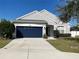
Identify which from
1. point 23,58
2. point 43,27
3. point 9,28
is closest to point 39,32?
point 43,27

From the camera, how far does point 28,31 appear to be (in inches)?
1737

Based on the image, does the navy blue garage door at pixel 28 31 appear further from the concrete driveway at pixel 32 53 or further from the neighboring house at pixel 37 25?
the concrete driveway at pixel 32 53

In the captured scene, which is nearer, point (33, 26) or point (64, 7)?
point (64, 7)

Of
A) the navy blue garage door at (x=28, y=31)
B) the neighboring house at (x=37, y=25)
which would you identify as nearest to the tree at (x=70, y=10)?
the neighboring house at (x=37, y=25)

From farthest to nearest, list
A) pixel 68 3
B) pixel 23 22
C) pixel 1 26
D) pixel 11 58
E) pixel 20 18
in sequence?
pixel 20 18
pixel 23 22
pixel 1 26
pixel 68 3
pixel 11 58

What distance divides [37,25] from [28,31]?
7.73 feet

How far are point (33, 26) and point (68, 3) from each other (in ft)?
43.2

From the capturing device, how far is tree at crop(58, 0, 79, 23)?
31450 mm

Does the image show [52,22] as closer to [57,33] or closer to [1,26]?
[57,33]

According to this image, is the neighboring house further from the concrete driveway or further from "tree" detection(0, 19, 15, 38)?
the concrete driveway

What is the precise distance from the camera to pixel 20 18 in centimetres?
4644

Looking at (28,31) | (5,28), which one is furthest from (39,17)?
(5,28)

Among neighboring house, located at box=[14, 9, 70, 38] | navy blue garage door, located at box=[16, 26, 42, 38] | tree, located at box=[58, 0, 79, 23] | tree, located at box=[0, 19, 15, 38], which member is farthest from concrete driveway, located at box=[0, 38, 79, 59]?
navy blue garage door, located at box=[16, 26, 42, 38]

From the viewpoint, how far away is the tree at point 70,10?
31450 millimetres
